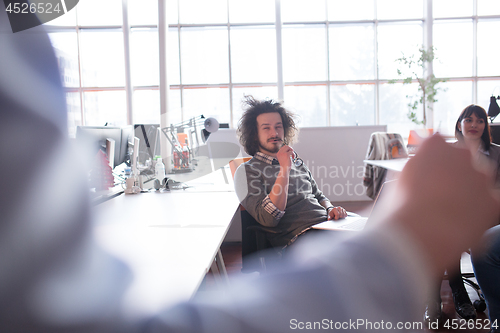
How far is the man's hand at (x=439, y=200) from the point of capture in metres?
0.67

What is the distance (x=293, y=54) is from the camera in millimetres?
6652

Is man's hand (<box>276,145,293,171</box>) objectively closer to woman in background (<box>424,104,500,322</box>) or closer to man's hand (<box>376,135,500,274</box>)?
man's hand (<box>376,135,500,274</box>)

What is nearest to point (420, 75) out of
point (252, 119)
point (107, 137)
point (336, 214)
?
point (252, 119)

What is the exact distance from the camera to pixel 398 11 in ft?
21.5

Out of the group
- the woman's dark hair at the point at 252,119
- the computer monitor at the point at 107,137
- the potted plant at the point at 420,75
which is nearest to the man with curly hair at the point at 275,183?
the woman's dark hair at the point at 252,119

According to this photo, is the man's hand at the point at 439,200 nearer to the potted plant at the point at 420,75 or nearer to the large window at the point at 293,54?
the potted plant at the point at 420,75

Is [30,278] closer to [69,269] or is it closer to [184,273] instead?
[69,269]

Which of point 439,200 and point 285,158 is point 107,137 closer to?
point 285,158

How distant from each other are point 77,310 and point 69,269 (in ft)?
0.39

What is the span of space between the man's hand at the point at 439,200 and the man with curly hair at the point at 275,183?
29.8 inches

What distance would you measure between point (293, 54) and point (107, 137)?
5.23 meters

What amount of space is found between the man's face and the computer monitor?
1061 millimetres

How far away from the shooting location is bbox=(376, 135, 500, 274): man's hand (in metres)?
0.67

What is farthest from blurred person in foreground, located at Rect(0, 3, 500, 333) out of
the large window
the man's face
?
the large window
